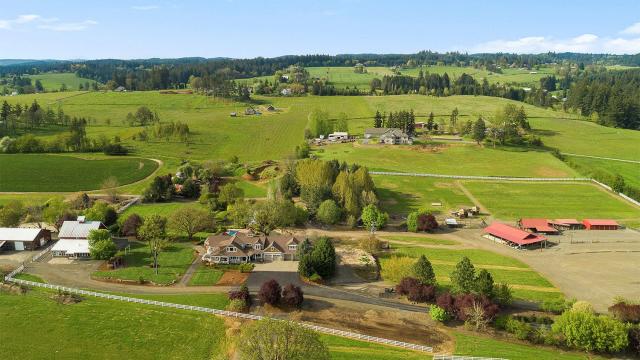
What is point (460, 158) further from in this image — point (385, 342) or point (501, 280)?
point (385, 342)

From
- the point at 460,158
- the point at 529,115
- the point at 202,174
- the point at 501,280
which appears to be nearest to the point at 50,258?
the point at 202,174

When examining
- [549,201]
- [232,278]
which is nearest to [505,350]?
Answer: [232,278]

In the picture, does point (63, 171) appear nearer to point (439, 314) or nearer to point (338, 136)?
point (338, 136)

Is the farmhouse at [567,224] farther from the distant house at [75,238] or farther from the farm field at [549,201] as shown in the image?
the distant house at [75,238]

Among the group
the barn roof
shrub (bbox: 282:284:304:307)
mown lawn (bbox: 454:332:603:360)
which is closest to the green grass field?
the barn roof

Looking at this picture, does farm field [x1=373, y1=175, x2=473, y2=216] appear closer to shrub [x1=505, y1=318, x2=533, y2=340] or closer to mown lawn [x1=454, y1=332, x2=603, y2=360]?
shrub [x1=505, y1=318, x2=533, y2=340]

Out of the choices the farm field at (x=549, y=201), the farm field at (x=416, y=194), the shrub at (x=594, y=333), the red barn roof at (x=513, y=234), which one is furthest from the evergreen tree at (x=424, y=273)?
the farm field at (x=549, y=201)
